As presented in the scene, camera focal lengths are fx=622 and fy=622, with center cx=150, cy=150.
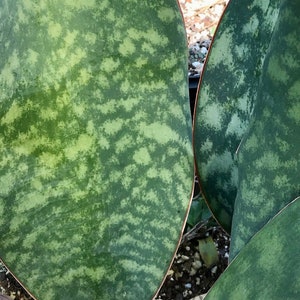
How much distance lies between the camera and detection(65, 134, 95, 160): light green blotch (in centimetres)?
44

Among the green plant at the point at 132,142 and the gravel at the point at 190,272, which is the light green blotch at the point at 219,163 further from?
the gravel at the point at 190,272

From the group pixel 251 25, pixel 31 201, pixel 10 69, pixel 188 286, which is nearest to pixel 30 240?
pixel 31 201

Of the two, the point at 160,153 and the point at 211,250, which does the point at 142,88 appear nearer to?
the point at 160,153

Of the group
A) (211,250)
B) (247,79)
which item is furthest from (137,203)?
(211,250)

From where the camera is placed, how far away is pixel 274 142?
0.40m

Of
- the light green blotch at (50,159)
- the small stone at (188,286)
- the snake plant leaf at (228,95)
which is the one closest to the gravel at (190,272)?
the small stone at (188,286)

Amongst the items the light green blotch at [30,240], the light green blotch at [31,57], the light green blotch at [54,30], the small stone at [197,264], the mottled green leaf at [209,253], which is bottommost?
the small stone at [197,264]

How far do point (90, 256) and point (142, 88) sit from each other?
0.14 meters

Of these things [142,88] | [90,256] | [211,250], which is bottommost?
[211,250]

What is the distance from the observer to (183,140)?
474 mm

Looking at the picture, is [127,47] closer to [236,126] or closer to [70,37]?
[70,37]

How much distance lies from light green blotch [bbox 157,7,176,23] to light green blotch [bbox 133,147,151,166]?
10 cm

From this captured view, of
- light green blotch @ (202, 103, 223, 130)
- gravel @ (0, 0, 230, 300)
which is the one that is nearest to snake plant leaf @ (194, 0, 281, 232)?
light green blotch @ (202, 103, 223, 130)

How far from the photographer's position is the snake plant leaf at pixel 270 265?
37 cm
